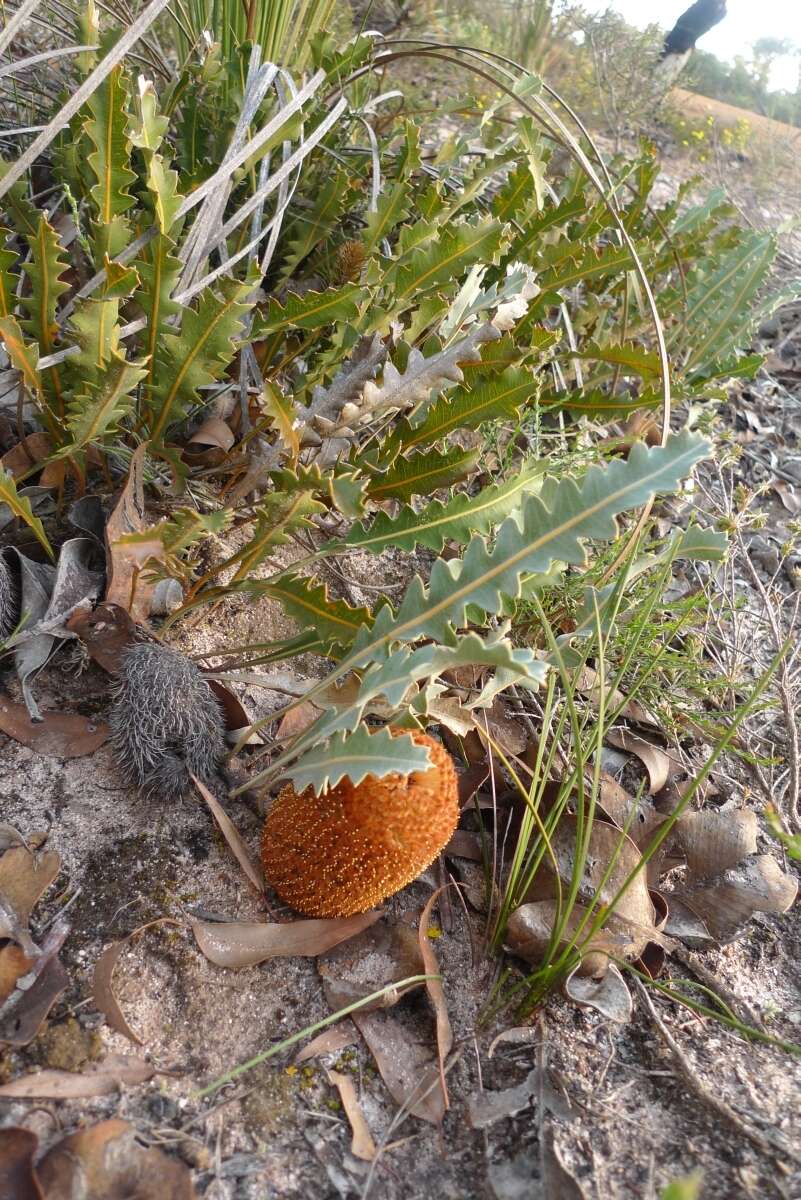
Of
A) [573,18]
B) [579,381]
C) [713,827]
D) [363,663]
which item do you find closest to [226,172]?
[363,663]

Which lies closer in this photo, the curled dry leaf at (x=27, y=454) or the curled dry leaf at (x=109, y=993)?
the curled dry leaf at (x=109, y=993)

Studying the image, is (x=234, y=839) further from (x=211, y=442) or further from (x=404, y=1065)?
(x=211, y=442)

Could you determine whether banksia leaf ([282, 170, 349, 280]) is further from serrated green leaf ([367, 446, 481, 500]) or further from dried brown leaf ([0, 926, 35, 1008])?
dried brown leaf ([0, 926, 35, 1008])

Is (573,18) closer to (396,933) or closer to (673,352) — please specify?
(673,352)

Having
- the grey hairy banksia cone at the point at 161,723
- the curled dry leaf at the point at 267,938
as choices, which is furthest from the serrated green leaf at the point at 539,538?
the curled dry leaf at the point at 267,938

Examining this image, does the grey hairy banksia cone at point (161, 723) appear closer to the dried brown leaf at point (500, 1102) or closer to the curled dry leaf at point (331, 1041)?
the curled dry leaf at point (331, 1041)
